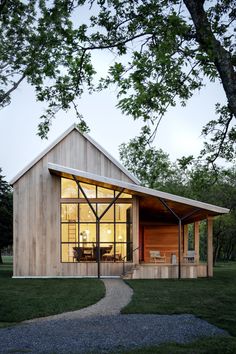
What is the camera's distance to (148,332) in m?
8.85

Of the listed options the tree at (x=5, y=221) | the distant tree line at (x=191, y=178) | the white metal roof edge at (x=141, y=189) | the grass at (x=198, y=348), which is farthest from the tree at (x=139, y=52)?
the tree at (x=5, y=221)

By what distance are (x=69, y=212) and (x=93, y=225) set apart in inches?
45.9

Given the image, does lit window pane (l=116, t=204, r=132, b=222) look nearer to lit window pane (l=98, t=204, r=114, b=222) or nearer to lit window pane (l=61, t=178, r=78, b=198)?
lit window pane (l=98, t=204, r=114, b=222)

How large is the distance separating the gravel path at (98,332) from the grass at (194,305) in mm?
373

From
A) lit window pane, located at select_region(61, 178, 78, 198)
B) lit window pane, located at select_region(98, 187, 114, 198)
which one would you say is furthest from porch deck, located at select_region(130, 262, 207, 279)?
lit window pane, located at select_region(61, 178, 78, 198)

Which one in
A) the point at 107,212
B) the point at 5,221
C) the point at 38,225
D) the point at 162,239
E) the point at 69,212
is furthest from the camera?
the point at 5,221

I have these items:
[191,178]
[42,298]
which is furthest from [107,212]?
[191,178]

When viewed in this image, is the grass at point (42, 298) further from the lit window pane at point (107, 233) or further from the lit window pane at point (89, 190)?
the lit window pane at point (89, 190)

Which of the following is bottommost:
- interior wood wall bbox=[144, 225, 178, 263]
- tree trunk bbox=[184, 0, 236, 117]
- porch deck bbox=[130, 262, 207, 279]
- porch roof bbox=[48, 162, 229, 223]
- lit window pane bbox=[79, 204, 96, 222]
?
porch deck bbox=[130, 262, 207, 279]

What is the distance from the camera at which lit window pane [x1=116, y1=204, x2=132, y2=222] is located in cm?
2158

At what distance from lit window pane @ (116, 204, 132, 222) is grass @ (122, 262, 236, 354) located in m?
4.55

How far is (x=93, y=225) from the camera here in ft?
71.1

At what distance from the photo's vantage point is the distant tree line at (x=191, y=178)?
8.28m

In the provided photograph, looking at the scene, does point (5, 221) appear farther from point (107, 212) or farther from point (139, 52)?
point (139, 52)
